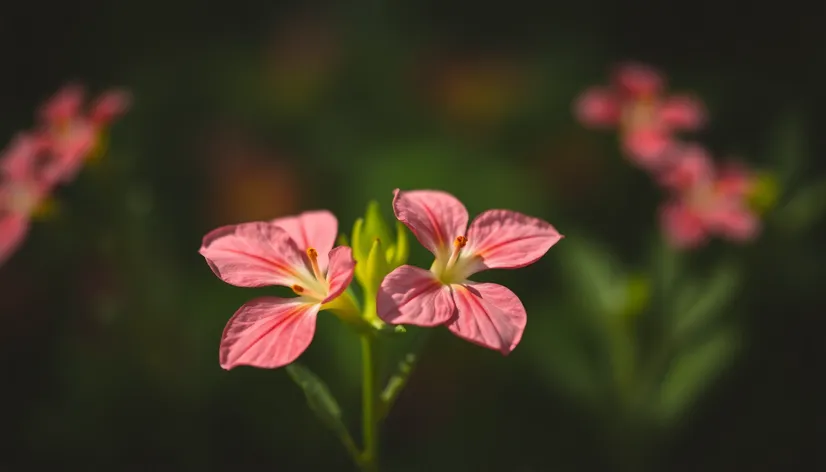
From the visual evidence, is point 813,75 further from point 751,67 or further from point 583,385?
point 583,385

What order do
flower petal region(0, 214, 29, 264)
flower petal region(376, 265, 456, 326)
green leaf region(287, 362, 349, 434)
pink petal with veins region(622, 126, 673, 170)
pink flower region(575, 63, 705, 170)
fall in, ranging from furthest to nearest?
pink flower region(575, 63, 705, 170)
pink petal with veins region(622, 126, 673, 170)
flower petal region(0, 214, 29, 264)
green leaf region(287, 362, 349, 434)
flower petal region(376, 265, 456, 326)

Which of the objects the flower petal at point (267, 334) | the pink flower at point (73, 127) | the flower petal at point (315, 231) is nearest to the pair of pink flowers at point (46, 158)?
the pink flower at point (73, 127)

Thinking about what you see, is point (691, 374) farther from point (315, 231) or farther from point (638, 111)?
point (315, 231)

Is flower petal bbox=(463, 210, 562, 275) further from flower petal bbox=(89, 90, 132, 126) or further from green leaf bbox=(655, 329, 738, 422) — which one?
flower petal bbox=(89, 90, 132, 126)

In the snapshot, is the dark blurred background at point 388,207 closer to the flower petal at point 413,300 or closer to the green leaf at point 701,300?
the green leaf at point 701,300

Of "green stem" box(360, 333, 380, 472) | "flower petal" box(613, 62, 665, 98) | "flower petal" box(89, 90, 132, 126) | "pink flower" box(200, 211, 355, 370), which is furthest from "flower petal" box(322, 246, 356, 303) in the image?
"flower petal" box(613, 62, 665, 98)

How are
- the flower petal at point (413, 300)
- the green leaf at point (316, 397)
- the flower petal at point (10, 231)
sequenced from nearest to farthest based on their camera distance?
the flower petal at point (413, 300)
the green leaf at point (316, 397)
the flower petal at point (10, 231)

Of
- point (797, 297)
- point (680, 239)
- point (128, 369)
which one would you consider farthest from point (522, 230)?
point (797, 297)
